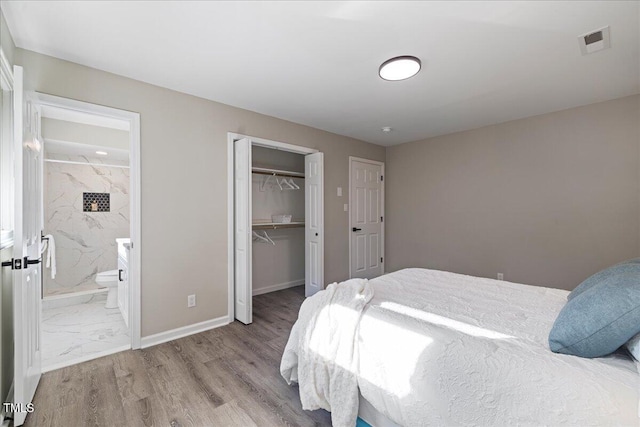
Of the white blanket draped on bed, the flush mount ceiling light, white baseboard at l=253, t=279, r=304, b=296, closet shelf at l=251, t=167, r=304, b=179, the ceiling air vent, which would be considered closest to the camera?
the white blanket draped on bed

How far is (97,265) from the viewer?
4305mm

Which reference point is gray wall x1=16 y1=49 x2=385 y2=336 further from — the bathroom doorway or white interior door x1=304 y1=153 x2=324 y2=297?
white interior door x1=304 y1=153 x2=324 y2=297

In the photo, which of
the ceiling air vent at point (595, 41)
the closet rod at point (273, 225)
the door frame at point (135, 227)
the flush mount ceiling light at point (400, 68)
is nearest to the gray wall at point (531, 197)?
the ceiling air vent at point (595, 41)

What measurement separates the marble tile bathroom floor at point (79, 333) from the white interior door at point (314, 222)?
2203mm

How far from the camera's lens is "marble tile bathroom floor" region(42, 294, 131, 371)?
2.35 meters

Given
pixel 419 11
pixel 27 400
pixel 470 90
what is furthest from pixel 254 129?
pixel 27 400

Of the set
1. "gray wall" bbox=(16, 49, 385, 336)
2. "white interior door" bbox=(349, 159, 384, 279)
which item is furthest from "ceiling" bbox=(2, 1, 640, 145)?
"white interior door" bbox=(349, 159, 384, 279)

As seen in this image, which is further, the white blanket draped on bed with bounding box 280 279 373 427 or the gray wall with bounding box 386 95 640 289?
the gray wall with bounding box 386 95 640 289

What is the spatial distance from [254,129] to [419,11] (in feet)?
7.09

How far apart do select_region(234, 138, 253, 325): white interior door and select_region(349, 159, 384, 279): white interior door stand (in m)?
1.98

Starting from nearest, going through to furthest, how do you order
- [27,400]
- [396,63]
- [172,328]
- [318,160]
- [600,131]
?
1. [27,400]
2. [396,63]
3. [172,328]
4. [600,131]
5. [318,160]

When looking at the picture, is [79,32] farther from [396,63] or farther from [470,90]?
[470,90]

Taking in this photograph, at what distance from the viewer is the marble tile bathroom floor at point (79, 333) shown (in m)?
2.35

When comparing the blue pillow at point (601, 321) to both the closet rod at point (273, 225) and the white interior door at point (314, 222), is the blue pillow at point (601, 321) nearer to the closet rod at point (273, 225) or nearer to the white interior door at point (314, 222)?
the white interior door at point (314, 222)
